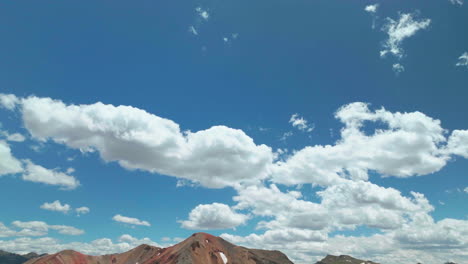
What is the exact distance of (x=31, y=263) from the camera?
180 metres

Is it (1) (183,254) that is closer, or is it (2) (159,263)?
(1) (183,254)

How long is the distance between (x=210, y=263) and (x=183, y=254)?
1863 cm

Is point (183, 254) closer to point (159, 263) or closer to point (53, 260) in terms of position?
point (159, 263)

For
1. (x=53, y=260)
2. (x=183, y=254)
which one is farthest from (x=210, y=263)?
(x=53, y=260)

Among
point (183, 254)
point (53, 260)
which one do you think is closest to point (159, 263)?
point (183, 254)

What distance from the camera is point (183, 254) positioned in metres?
186

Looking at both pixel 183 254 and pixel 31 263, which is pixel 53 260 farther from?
pixel 183 254

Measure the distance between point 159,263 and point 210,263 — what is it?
1200 inches

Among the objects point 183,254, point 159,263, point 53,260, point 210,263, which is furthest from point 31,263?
point 210,263

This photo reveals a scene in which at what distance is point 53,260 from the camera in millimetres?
186625

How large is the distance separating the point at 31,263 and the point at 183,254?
79719 mm

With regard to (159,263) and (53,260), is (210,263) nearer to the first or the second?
(159,263)

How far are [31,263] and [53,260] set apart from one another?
34.5 feet

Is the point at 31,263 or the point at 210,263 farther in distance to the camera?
the point at 210,263
